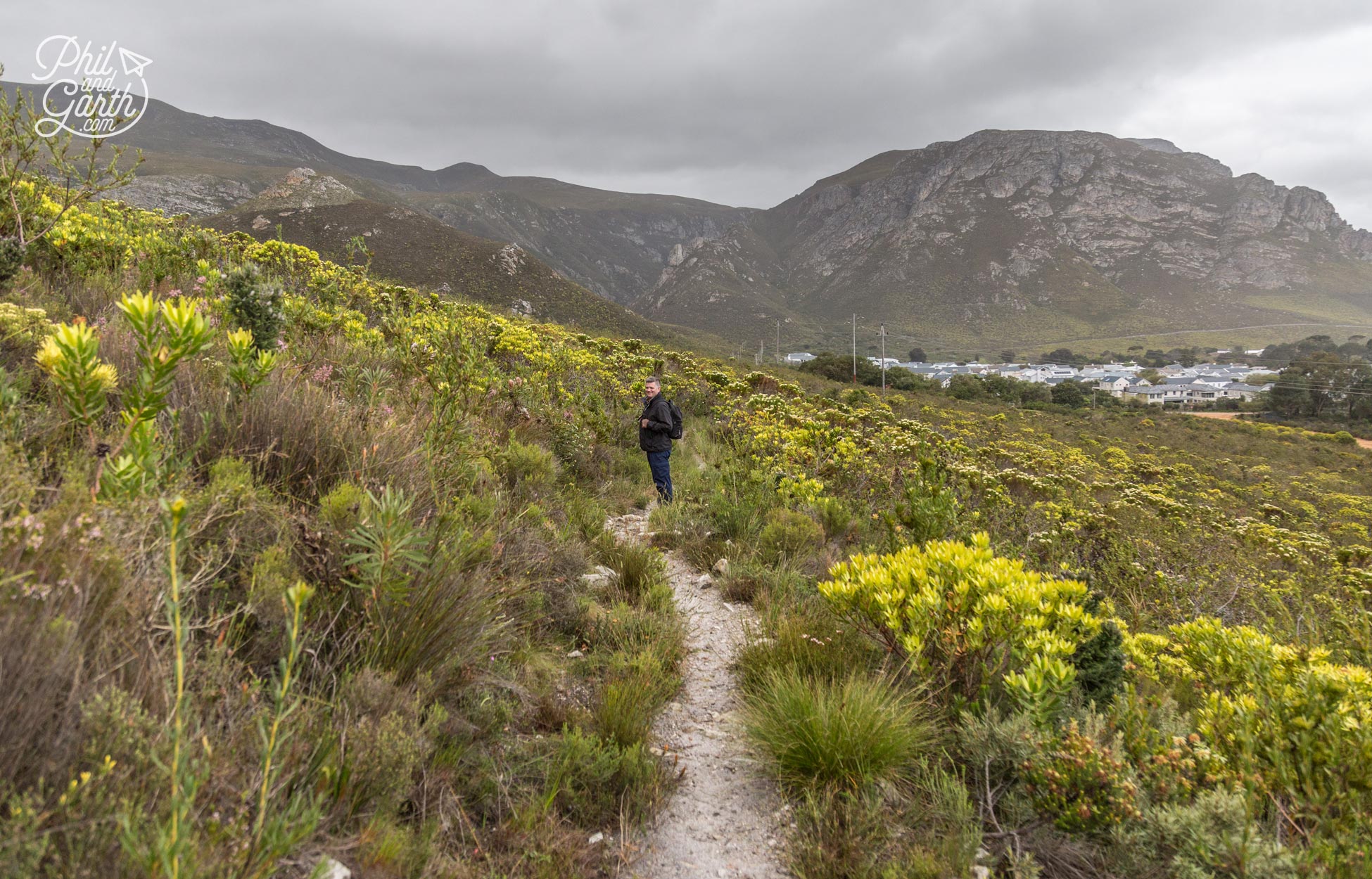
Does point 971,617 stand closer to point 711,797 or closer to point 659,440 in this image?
point 711,797

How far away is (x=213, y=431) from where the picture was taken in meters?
2.49

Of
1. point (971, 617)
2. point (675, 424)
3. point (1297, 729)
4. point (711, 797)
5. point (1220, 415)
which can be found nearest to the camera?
point (1297, 729)

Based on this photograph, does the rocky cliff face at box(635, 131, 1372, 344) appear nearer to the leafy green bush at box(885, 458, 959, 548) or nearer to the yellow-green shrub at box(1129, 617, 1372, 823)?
the leafy green bush at box(885, 458, 959, 548)

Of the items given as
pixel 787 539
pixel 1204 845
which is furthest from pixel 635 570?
pixel 1204 845

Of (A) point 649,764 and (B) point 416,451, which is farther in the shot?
(B) point 416,451

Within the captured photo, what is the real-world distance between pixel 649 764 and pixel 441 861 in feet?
2.96

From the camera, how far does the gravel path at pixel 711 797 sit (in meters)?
2.07

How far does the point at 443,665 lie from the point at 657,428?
4870 mm

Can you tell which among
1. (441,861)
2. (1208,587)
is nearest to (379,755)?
(441,861)

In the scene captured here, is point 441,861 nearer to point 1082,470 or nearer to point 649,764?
point 649,764

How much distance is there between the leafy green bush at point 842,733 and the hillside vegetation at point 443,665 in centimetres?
1

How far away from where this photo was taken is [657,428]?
684 centimetres

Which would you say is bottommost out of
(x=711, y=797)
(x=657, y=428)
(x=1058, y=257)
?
(x=711, y=797)

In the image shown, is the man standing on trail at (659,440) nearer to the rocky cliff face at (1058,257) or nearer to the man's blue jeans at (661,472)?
the man's blue jeans at (661,472)
